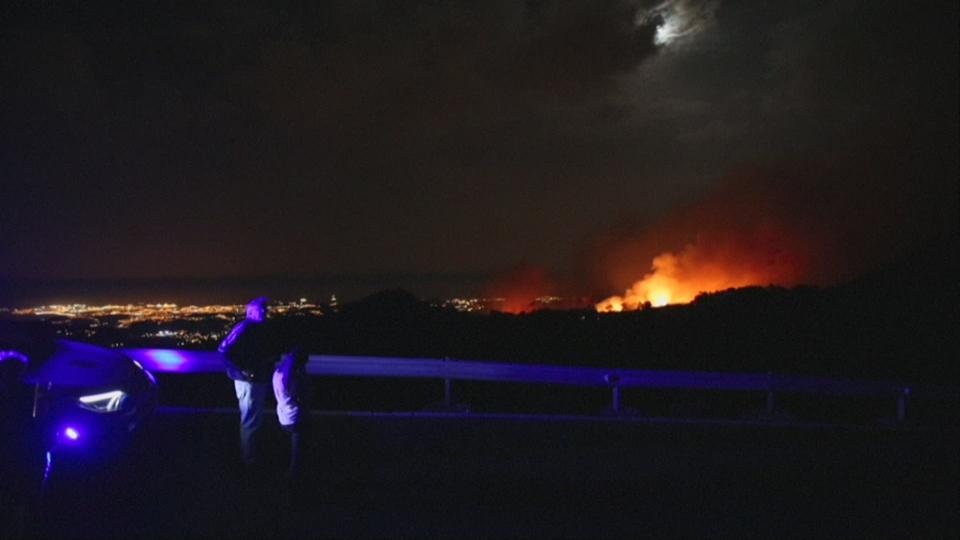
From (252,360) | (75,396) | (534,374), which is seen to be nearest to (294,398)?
(252,360)

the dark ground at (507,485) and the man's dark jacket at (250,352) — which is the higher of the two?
the man's dark jacket at (250,352)

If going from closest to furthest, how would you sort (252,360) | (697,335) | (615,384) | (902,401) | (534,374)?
1. (252,360)
2. (615,384)
3. (534,374)
4. (902,401)
5. (697,335)

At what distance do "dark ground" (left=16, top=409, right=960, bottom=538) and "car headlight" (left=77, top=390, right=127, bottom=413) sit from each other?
53 centimetres

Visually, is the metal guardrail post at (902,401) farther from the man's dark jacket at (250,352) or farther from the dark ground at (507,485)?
the man's dark jacket at (250,352)

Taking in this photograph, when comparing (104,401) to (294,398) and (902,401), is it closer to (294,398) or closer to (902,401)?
(294,398)

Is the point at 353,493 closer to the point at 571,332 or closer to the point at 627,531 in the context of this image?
the point at 627,531

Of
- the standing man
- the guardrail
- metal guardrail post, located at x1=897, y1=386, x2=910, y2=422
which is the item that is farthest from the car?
metal guardrail post, located at x1=897, y1=386, x2=910, y2=422

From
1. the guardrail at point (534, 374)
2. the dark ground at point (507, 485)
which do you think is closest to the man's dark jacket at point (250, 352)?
the dark ground at point (507, 485)

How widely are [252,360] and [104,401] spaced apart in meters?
1.30

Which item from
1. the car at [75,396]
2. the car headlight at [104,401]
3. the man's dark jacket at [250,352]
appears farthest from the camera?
the man's dark jacket at [250,352]

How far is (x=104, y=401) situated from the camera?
6.34 meters

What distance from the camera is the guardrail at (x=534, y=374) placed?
35.9 ft

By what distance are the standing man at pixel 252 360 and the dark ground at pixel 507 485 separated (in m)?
0.42

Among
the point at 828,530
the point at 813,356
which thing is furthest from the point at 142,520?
the point at 813,356
